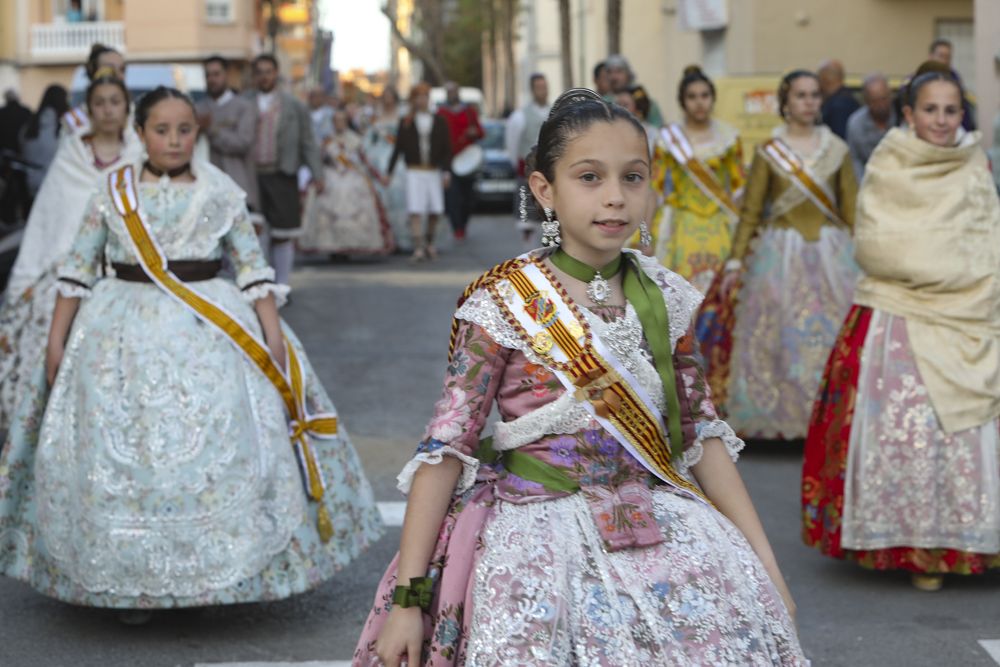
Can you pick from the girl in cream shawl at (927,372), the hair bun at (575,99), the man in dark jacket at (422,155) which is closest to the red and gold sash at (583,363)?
the hair bun at (575,99)

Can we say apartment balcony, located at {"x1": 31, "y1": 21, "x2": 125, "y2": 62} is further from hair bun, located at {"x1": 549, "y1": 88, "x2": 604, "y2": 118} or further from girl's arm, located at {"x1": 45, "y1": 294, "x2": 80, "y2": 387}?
hair bun, located at {"x1": 549, "y1": 88, "x2": 604, "y2": 118}

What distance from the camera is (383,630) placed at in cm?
326

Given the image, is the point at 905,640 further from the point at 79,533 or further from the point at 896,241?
the point at 79,533

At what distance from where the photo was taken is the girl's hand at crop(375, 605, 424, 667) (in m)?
3.21

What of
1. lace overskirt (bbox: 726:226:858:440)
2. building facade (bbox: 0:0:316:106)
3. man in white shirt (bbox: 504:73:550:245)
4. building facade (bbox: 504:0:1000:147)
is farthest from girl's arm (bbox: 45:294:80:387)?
building facade (bbox: 0:0:316:106)

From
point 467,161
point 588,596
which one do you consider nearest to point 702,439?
point 588,596

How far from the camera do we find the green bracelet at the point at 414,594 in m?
3.24

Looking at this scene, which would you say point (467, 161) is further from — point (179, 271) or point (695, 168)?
point (179, 271)

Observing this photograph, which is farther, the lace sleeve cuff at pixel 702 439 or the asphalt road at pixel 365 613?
the asphalt road at pixel 365 613

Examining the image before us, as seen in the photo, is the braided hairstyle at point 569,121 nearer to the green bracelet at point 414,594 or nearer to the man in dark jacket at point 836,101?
the green bracelet at point 414,594

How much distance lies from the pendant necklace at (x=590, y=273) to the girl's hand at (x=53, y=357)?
9.34 feet

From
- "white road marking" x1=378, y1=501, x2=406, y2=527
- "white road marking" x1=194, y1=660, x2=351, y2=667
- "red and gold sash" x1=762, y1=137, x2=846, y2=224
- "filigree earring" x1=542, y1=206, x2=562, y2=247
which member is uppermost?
"filigree earring" x1=542, y1=206, x2=562, y2=247

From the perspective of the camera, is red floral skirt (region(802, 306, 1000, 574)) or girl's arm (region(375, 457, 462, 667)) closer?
girl's arm (region(375, 457, 462, 667))

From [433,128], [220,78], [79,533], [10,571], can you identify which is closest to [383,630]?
[79,533]
